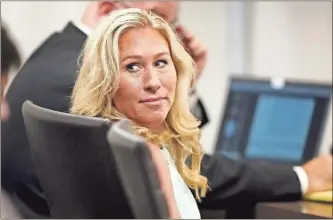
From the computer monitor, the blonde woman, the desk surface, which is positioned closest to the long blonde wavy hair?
the blonde woman

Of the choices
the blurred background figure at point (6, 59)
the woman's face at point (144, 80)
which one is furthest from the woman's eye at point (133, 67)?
the blurred background figure at point (6, 59)

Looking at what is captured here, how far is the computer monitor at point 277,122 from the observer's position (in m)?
1.12

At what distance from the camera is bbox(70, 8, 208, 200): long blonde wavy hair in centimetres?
48

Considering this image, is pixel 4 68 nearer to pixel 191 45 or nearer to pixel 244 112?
pixel 191 45

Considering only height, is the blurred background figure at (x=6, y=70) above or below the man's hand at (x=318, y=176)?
above

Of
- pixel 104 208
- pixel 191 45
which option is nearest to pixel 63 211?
pixel 104 208

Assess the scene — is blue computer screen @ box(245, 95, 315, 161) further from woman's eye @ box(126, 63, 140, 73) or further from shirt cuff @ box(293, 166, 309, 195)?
woman's eye @ box(126, 63, 140, 73)

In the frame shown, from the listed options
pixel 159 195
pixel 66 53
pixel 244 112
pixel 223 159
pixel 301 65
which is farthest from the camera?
pixel 301 65

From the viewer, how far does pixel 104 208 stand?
1.57 feet

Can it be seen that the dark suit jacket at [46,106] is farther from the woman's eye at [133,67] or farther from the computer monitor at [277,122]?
the computer monitor at [277,122]

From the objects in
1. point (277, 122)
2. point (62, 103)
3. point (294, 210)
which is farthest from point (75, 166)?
point (277, 122)

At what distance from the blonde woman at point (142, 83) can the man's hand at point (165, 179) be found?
0.01 meters

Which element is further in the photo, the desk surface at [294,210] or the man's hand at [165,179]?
the desk surface at [294,210]

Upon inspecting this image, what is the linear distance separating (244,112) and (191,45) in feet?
2.00
